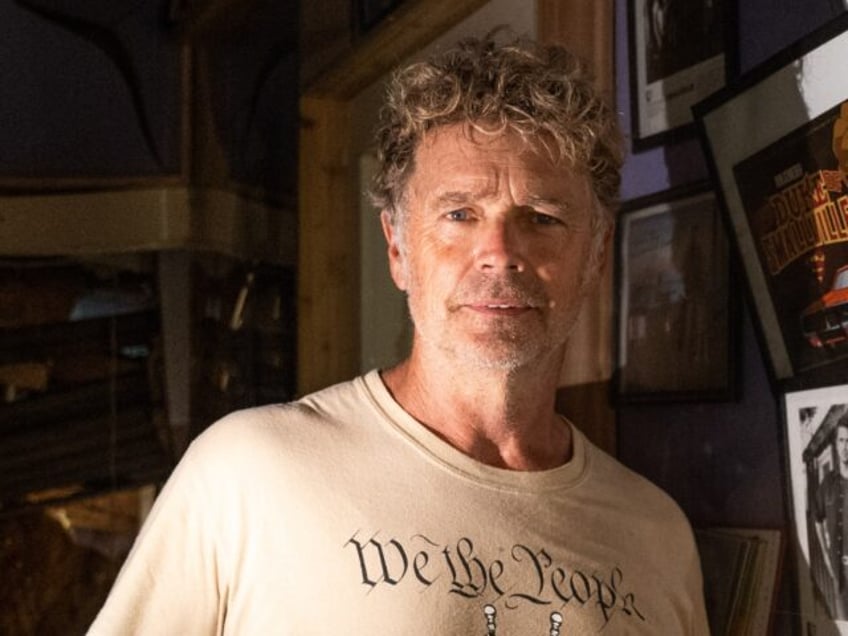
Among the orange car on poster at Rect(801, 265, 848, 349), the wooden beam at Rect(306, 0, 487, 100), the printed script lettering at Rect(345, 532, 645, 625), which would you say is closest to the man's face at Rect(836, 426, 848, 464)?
the orange car on poster at Rect(801, 265, 848, 349)

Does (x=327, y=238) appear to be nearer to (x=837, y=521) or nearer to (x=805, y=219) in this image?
(x=805, y=219)

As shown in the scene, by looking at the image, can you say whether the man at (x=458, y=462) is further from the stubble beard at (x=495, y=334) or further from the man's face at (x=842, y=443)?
the man's face at (x=842, y=443)

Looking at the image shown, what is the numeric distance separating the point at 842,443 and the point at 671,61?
623 millimetres

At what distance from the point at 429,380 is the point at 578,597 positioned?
0.32 metres

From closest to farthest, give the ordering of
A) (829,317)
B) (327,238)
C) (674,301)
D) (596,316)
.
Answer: (829,317), (674,301), (596,316), (327,238)

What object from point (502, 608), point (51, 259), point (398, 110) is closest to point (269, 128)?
point (51, 259)

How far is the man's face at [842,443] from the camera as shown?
1.34m

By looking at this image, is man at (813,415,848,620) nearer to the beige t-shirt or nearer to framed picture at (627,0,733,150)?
the beige t-shirt

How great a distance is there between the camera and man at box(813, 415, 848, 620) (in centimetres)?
134

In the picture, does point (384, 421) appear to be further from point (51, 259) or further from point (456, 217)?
point (51, 259)

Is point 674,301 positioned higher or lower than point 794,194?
lower

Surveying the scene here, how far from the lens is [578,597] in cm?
133

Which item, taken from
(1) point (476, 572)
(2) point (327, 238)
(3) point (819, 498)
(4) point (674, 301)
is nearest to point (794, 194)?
(4) point (674, 301)

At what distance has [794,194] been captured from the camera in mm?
1441
